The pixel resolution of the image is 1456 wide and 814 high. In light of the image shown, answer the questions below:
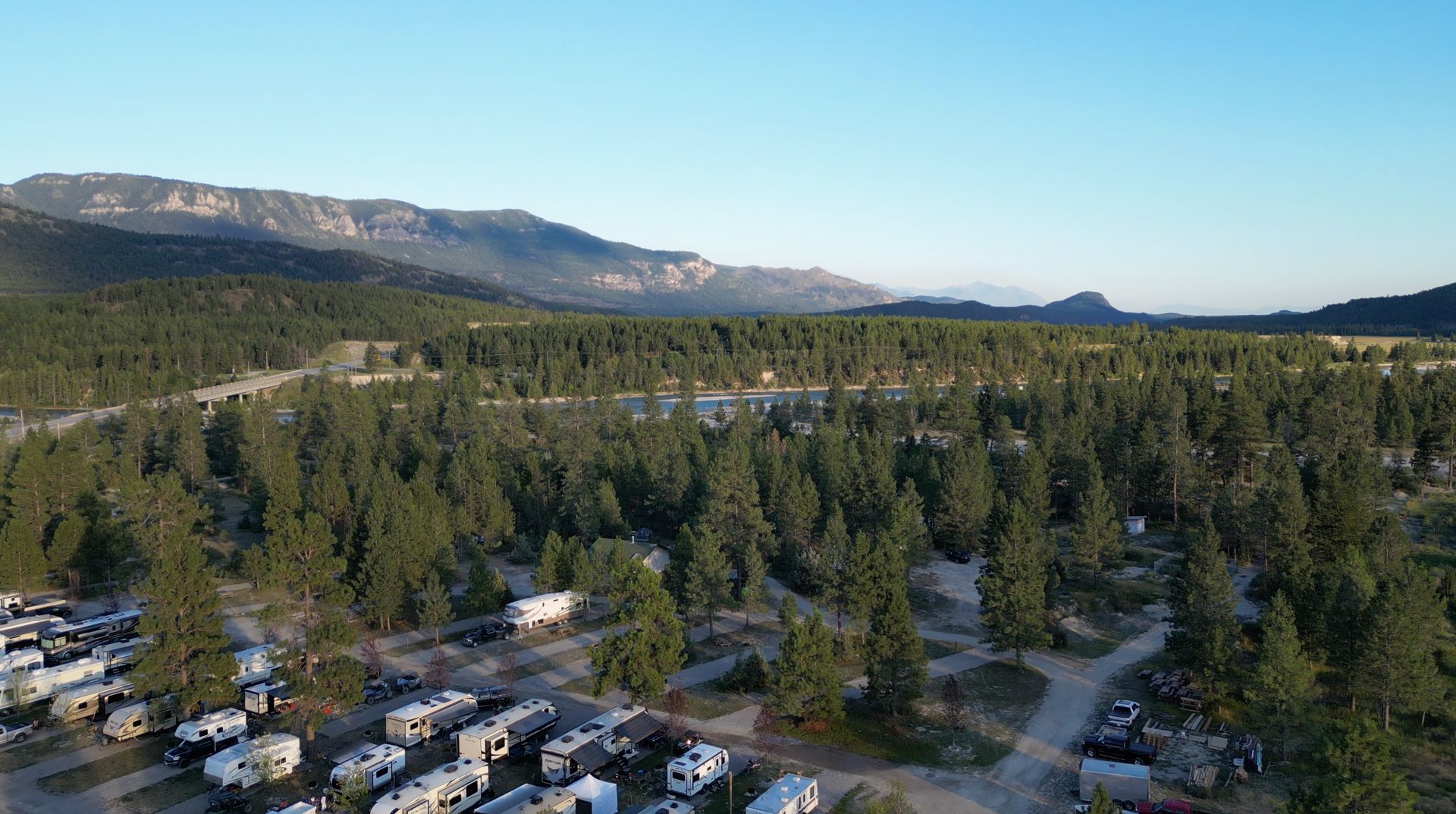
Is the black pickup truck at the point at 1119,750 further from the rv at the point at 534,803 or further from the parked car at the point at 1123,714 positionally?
the rv at the point at 534,803

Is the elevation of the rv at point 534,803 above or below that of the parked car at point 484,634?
above

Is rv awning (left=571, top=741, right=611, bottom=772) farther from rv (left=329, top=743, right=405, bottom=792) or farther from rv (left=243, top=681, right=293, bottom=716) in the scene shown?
rv (left=243, top=681, right=293, bottom=716)

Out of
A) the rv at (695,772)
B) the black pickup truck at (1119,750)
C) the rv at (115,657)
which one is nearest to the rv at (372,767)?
the rv at (695,772)

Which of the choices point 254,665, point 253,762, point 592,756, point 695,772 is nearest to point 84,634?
point 254,665

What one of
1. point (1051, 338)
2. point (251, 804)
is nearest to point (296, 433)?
point (251, 804)

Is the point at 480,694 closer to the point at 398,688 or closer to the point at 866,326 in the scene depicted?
the point at 398,688

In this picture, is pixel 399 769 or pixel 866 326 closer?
pixel 399 769
